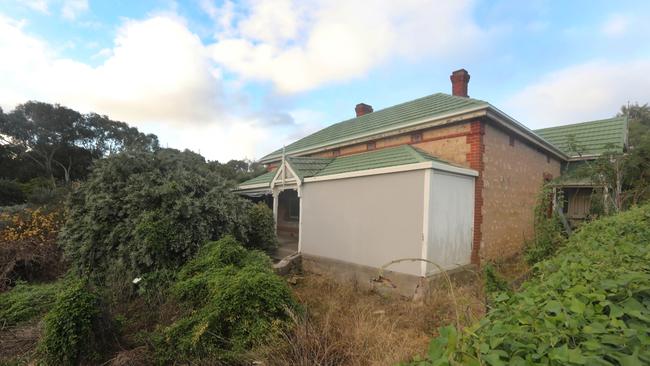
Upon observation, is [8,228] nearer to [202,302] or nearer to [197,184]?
[197,184]

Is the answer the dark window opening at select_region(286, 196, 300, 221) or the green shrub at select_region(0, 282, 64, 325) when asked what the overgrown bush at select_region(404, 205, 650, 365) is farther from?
the dark window opening at select_region(286, 196, 300, 221)

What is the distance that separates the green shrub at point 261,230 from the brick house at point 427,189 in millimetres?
1095

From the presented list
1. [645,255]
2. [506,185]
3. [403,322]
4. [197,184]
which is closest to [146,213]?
[197,184]

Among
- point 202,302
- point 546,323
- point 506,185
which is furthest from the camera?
point 506,185

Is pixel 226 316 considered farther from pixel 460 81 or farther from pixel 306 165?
pixel 460 81

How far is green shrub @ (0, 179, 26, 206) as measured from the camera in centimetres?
1997

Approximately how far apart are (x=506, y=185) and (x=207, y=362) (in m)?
9.27

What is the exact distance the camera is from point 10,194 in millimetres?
20406

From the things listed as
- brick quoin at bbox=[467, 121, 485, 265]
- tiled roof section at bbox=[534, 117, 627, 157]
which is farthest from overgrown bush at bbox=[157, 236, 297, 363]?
tiled roof section at bbox=[534, 117, 627, 157]

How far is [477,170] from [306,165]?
5.12m

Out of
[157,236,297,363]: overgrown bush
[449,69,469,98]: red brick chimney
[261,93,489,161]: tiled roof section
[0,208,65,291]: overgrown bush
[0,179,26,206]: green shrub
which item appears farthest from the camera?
[0,179,26,206]: green shrub

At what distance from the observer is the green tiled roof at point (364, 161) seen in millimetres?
7515

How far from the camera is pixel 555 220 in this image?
8453 mm

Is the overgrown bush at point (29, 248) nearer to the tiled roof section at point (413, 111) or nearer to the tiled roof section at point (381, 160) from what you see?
the tiled roof section at point (381, 160)
